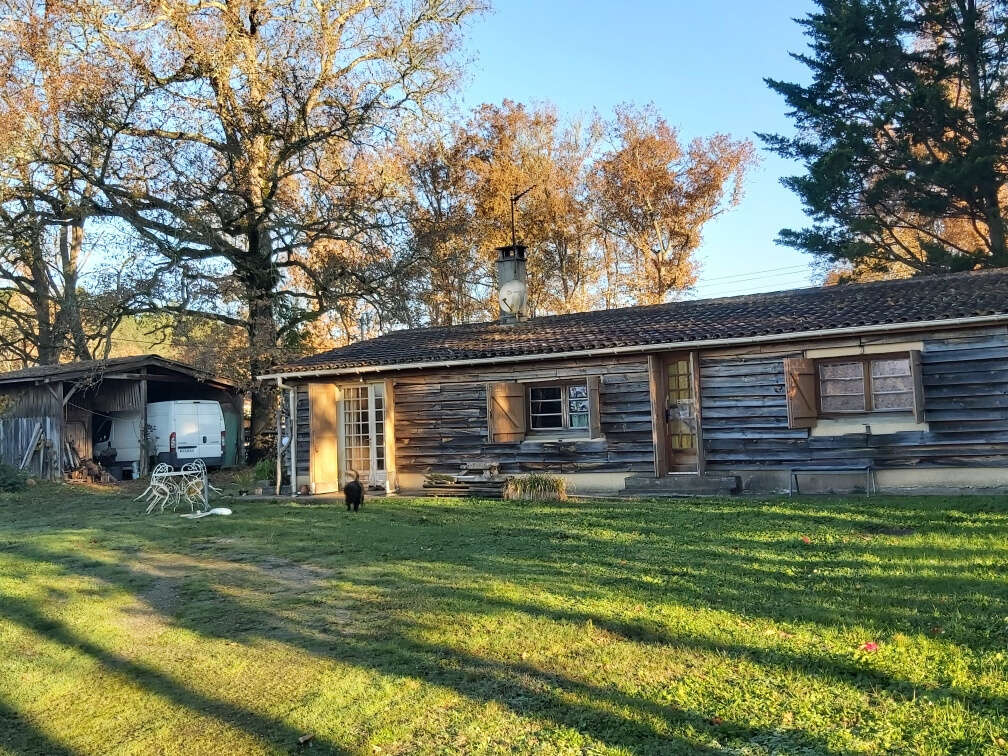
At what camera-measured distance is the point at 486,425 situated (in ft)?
48.0

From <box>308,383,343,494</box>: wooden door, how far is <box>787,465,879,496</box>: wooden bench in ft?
29.9

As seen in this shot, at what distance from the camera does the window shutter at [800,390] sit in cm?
1180

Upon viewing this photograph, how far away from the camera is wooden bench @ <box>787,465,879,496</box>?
456 inches

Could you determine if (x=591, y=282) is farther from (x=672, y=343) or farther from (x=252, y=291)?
(x=672, y=343)

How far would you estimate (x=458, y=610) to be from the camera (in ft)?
18.5

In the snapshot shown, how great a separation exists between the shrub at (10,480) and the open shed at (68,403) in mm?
2235

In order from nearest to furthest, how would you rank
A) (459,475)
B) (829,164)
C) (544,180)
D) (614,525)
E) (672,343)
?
(614,525)
(672,343)
(459,475)
(829,164)
(544,180)

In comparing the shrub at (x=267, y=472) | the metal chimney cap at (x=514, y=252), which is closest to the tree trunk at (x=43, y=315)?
the shrub at (x=267, y=472)

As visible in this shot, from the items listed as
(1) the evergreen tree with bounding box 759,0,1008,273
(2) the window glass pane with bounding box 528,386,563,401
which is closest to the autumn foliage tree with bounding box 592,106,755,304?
(1) the evergreen tree with bounding box 759,0,1008,273

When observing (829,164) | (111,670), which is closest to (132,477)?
(111,670)

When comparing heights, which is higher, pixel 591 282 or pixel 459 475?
pixel 591 282

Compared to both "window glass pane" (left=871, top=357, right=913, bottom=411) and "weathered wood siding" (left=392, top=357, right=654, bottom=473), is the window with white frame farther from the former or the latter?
"window glass pane" (left=871, top=357, right=913, bottom=411)

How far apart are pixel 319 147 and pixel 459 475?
12.3 m

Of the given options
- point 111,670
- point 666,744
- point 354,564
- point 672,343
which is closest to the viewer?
point 666,744
